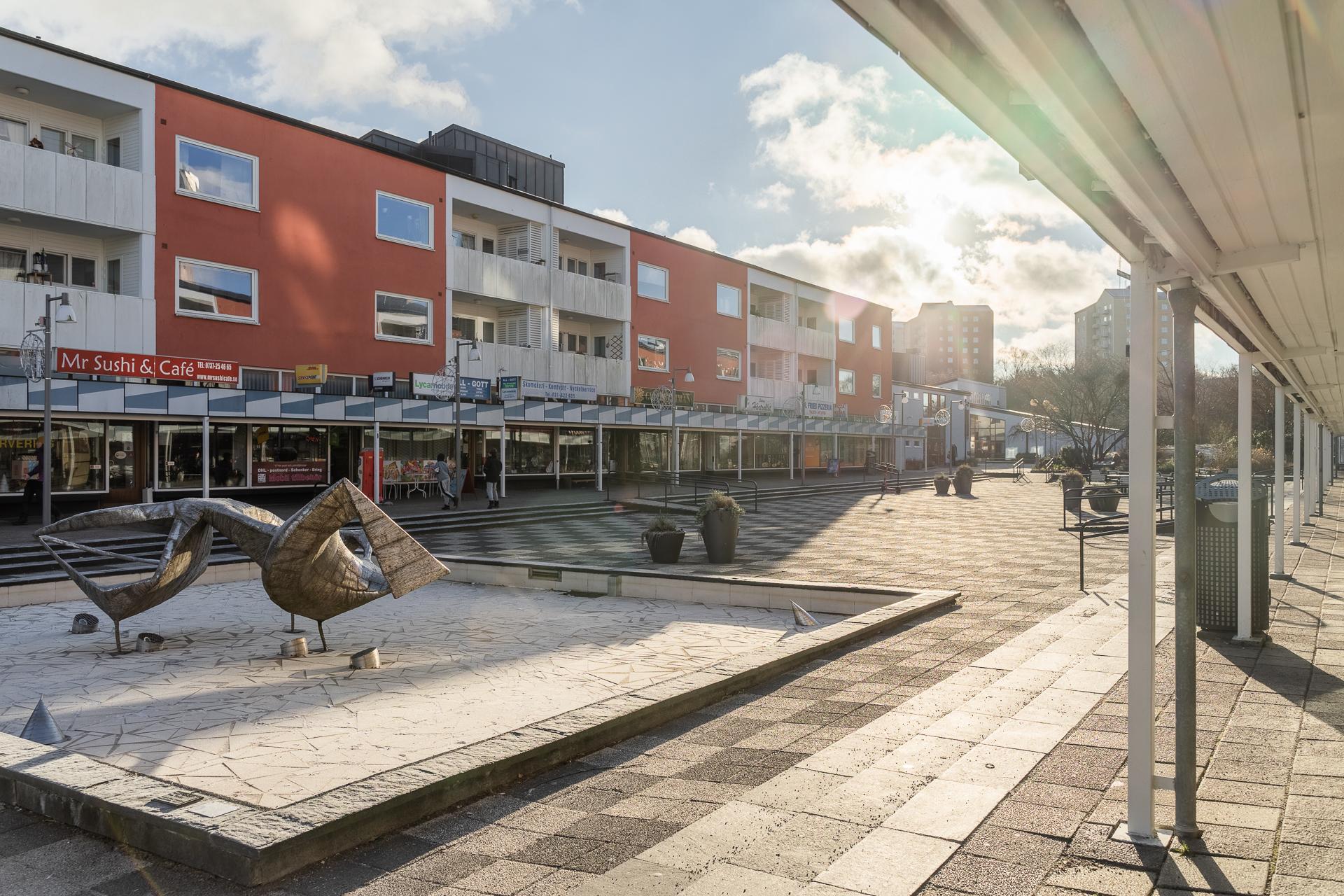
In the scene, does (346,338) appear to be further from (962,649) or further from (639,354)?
(962,649)

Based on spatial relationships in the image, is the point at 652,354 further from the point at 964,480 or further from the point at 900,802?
the point at 900,802

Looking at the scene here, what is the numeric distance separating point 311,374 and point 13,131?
8713mm

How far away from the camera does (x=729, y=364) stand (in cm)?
4338

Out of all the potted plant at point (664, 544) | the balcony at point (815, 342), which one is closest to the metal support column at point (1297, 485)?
the potted plant at point (664, 544)

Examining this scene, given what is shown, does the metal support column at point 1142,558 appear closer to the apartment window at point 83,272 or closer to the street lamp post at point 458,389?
the street lamp post at point 458,389

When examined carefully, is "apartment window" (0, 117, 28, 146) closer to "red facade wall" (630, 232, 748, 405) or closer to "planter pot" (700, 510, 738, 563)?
"planter pot" (700, 510, 738, 563)

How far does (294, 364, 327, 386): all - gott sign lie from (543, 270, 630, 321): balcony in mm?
10702

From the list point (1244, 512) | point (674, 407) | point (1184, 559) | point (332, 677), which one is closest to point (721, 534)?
point (332, 677)

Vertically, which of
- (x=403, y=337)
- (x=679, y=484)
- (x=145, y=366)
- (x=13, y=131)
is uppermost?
(x=13, y=131)

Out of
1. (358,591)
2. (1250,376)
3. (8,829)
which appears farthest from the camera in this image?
(358,591)

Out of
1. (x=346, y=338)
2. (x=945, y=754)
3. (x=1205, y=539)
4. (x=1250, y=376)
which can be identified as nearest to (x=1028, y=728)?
(x=945, y=754)

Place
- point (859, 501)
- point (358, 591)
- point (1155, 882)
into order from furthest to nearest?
point (859, 501) → point (358, 591) → point (1155, 882)

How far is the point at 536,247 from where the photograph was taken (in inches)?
1350

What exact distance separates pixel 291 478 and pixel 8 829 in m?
22.8
